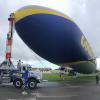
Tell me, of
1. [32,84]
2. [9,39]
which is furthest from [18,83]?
[9,39]

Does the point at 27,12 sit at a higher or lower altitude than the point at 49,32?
higher

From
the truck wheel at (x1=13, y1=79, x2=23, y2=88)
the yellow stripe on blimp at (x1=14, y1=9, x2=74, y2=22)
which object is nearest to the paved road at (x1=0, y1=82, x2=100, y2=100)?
the truck wheel at (x1=13, y1=79, x2=23, y2=88)

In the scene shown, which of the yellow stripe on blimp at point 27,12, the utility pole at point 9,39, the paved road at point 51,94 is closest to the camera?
the paved road at point 51,94

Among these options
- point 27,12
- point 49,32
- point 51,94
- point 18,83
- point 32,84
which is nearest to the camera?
point 51,94

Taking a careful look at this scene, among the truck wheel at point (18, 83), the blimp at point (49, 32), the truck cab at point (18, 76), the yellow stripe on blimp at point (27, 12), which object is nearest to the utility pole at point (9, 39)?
the blimp at point (49, 32)

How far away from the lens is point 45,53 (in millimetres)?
28078

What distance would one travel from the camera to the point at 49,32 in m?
25.1

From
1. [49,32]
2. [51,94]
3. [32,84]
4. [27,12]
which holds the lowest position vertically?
[51,94]

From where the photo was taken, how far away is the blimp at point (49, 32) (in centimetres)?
2450

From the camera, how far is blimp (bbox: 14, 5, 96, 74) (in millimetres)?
24500

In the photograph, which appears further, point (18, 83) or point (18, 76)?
point (18, 76)

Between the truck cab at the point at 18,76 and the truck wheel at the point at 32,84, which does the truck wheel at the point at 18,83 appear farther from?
the truck wheel at the point at 32,84

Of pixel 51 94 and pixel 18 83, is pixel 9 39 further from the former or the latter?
pixel 51 94

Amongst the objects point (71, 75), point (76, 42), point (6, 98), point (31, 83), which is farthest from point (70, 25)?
point (71, 75)
